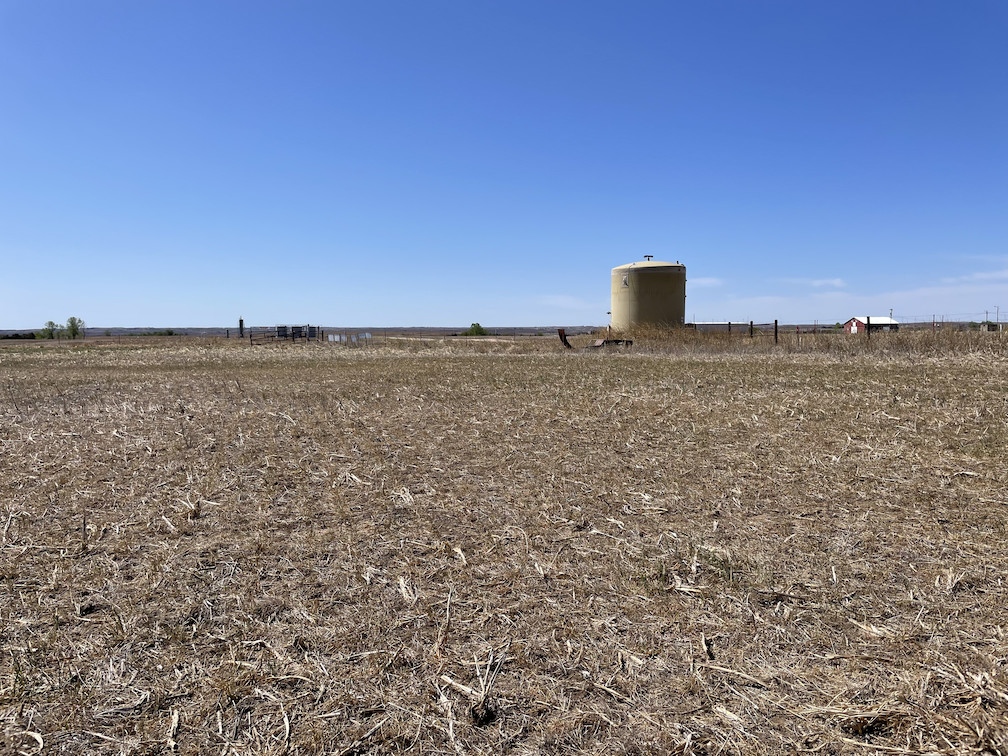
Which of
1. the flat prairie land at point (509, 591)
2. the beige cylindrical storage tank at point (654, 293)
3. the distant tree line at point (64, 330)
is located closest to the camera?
the flat prairie land at point (509, 591)

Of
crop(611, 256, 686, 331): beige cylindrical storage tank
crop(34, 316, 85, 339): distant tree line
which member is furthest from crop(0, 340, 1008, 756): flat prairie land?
crop(34, 316, 85, 339): distant tree line

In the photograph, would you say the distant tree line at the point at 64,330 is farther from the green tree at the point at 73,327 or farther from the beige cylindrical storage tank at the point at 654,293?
the beige cylindrical storage tank at the point at 654,293

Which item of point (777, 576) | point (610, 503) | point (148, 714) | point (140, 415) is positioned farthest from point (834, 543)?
point (140, 415)

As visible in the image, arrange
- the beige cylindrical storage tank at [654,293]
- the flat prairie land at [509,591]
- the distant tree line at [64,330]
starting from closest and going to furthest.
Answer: the flat prairie land at [509,591] → the beige cylindrical storage tank at [654,293] → the distant tree line at [64,330]

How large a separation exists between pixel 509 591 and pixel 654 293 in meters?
35.4

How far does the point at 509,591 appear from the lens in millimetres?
3918

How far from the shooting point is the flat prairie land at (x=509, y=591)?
8.83 feet

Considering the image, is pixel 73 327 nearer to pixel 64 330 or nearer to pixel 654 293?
pixel 64 330

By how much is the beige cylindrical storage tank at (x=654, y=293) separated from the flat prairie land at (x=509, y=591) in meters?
29.4

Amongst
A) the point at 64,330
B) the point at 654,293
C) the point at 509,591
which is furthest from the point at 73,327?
the point at 509,591

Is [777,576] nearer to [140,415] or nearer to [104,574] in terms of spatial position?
[104,574]

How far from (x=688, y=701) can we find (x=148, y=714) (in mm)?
2449

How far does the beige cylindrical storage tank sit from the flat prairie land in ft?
96.4

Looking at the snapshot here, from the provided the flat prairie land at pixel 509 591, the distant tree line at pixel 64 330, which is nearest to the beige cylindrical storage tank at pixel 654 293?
the flat prairie land at pixel 509 591
